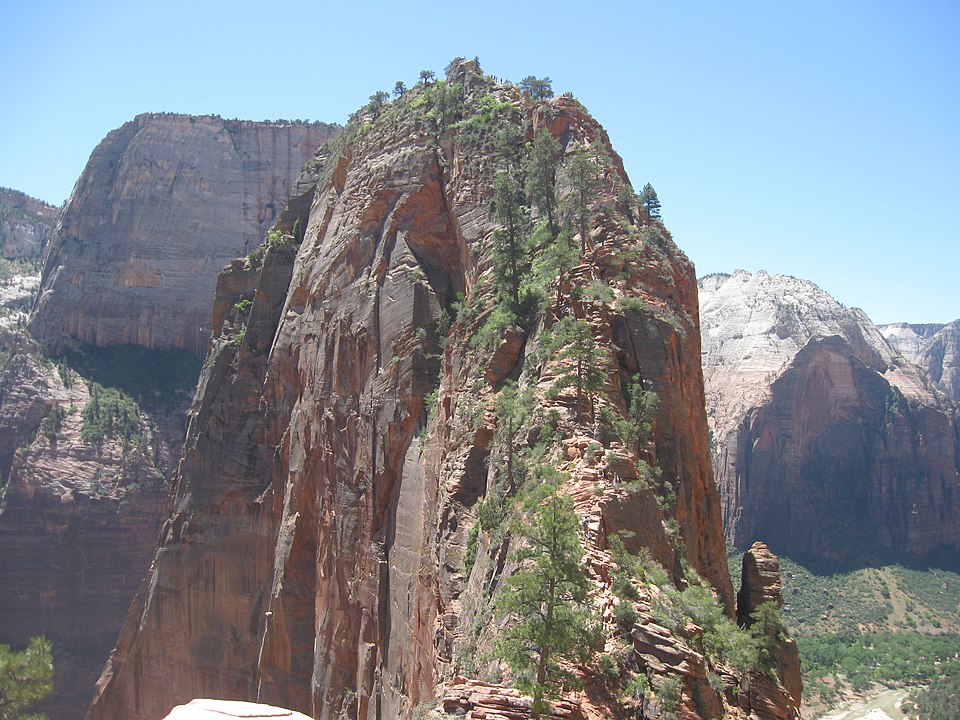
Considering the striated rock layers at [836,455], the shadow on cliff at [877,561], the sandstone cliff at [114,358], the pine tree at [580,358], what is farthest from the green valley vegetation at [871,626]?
the sandstone cliff at [114,358]

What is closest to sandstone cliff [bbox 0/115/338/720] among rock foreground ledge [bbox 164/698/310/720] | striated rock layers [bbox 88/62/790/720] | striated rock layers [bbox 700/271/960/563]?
striated rock layers [bbox 88/62/790/720]

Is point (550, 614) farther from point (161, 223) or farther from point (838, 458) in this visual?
point (838, 458)

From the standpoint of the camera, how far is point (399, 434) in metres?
40.9

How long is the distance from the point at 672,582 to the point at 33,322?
5077 inches

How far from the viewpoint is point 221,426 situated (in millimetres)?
62500

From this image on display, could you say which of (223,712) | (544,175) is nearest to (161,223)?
(544,175)

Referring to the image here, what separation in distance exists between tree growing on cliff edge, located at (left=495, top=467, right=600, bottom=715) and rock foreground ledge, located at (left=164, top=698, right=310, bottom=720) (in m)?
8.89

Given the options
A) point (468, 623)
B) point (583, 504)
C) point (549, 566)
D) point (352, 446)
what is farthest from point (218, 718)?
point (352, 446)

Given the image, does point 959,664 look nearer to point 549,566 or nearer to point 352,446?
point 352,446

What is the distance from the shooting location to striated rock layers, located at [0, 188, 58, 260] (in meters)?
169

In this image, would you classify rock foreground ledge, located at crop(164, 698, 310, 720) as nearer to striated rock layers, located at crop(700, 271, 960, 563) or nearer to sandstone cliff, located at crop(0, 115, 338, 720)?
sandstone cliff, located at crop(0, 115, 338, 720)

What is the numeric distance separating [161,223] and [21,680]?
118 meters

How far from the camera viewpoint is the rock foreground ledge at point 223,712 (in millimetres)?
10027

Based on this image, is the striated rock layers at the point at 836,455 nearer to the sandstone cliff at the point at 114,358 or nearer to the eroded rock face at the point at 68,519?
the sandstone cliff at the point at 114,358
